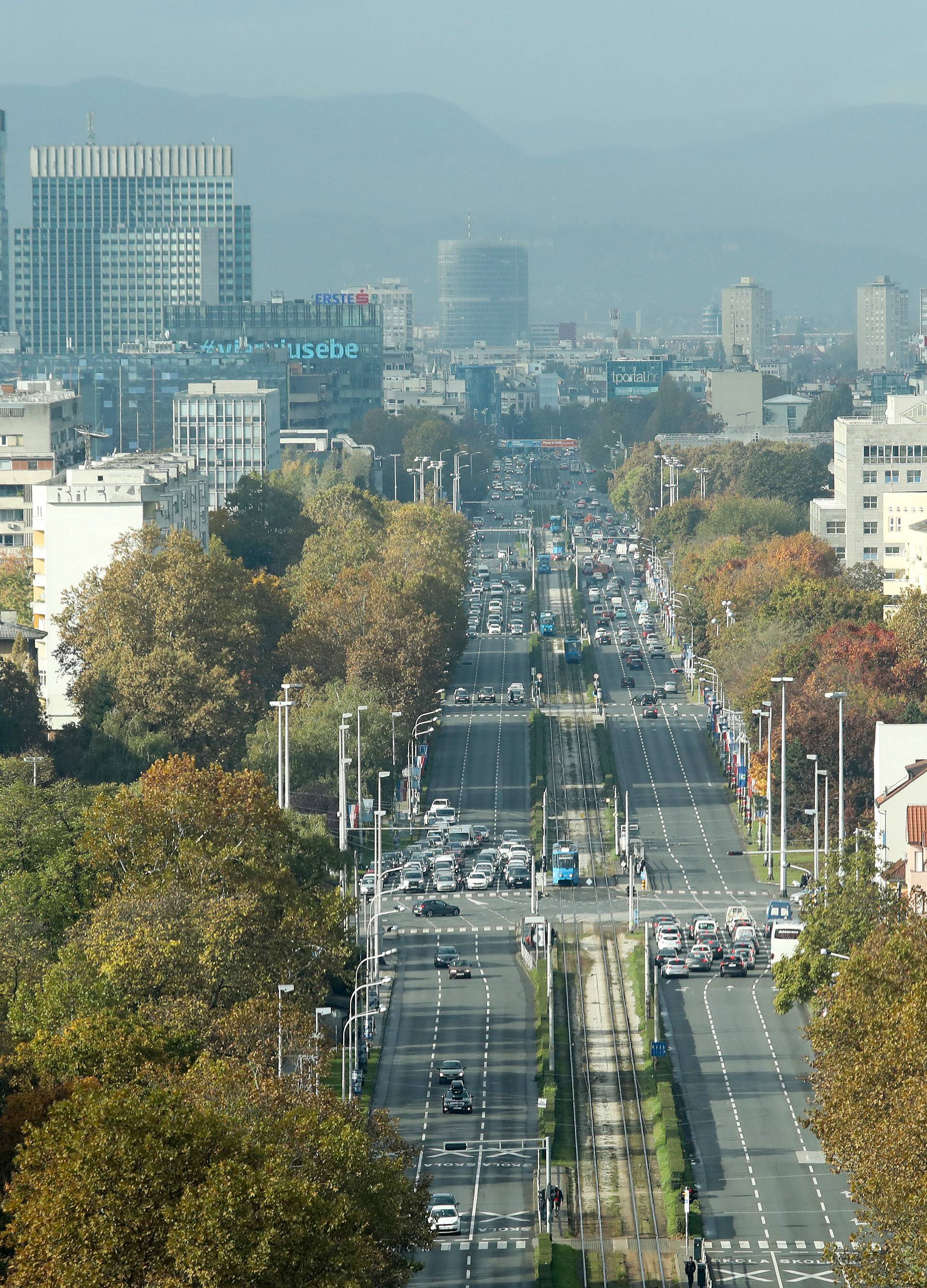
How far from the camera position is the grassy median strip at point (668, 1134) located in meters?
61.5

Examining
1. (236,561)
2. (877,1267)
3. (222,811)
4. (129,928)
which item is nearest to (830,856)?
(222,811)

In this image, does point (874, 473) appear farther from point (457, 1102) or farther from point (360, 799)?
point (457, 1102)

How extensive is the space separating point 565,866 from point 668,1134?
121 ft

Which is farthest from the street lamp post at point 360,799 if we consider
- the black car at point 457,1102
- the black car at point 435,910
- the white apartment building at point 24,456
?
the white apartment building at point 24,456

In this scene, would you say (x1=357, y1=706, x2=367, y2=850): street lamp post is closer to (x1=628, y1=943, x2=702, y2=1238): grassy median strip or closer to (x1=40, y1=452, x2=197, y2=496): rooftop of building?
(x1=628, y1=943, x2=702, y2=1238): grassy median strip

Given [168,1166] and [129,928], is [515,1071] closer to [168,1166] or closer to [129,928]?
[129,928]

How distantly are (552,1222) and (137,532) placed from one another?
68880 millimetres

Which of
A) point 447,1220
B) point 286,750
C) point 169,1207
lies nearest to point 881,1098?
point 447,1220

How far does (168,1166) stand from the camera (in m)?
42.4

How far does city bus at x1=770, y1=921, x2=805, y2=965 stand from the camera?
8575 centimetres

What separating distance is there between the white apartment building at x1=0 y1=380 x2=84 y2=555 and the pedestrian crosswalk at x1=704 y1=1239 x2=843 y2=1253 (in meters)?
113

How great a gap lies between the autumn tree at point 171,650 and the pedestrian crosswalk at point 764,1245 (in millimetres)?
51777

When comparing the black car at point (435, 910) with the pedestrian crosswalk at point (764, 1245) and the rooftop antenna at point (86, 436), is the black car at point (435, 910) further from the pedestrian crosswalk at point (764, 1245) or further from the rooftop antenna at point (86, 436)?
the rooftop antenna at point (86, 436)

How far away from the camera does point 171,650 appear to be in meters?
111
